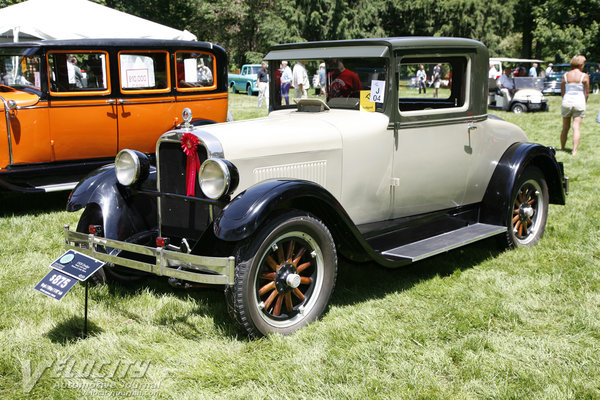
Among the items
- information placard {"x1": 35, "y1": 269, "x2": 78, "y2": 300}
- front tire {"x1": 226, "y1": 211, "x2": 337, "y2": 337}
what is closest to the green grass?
front tire {"x1": 226, "y1": 211, "x2": 337, "y2": 337}

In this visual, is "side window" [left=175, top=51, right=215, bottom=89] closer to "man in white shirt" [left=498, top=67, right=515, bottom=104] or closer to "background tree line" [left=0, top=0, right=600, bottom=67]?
"man in white shirt" [left=498, top=67, right=515, bottom=104]

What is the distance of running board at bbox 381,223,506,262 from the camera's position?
4090mm

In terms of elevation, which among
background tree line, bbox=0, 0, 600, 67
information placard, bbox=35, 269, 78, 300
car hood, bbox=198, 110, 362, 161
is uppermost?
background tree line, bbox=0, 0, 600, 67

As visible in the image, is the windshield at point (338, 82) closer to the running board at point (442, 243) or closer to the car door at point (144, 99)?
the running board at point (442, 243)

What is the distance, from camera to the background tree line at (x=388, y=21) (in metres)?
31.7

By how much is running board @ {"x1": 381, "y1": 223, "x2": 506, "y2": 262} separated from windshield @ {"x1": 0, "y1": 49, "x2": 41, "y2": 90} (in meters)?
5.12

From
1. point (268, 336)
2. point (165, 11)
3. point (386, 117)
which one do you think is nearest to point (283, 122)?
point (386, 117)

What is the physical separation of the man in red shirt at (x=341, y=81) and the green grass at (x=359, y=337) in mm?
1465

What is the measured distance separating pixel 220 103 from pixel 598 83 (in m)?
25.6

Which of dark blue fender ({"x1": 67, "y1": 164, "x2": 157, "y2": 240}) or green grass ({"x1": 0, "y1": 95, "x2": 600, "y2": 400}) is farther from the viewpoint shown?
dark blue fender ({"x1": 67, "y1": 164, "x2": 157, "y2": 240})

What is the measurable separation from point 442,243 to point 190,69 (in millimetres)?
5301

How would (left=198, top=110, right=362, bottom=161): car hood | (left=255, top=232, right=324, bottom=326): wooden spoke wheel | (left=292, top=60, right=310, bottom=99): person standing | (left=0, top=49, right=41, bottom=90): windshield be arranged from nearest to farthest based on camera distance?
(left=255, top=232, right=324, bottom=326): wooden spoke wheel → (left=198, top=110, right=362, bottom=161): car hood → (left=292, top=60, right=310, bottom=99): person standing → (left=0, top=49, right=41, bottom=90): windshield

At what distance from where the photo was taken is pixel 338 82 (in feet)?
14.8

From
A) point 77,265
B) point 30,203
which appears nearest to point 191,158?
point 77,265
